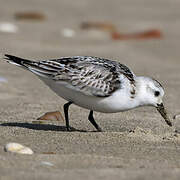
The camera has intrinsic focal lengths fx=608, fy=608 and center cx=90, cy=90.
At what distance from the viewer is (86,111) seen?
6773 mm

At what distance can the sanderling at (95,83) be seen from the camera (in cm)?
547

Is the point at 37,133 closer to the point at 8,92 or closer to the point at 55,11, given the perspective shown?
the point at 8,92

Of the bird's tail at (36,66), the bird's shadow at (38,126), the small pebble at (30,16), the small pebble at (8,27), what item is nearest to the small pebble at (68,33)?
the small pebble at (8,27)

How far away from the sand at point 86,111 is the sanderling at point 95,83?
280 mm

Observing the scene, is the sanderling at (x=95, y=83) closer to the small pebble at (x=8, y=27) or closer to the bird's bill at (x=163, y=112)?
the bird's bill at (x=163, y=112)

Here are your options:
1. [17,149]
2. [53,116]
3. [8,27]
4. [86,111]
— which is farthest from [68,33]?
[17,149]

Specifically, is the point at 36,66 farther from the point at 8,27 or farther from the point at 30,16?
the point at 30,16

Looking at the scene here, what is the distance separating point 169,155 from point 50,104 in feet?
8.27

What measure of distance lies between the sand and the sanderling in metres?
0.28

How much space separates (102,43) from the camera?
11.0m

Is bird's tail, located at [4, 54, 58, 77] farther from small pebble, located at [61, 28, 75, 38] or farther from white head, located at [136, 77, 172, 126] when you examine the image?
small pebble, located at [61, 28, 75, 38]

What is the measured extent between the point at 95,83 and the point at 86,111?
1.32 metres

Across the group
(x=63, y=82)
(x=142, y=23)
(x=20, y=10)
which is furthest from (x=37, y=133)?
(x=20, y=10)

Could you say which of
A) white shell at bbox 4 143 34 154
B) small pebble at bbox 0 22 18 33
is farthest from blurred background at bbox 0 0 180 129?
white shell at bbox 4 143 34 154
